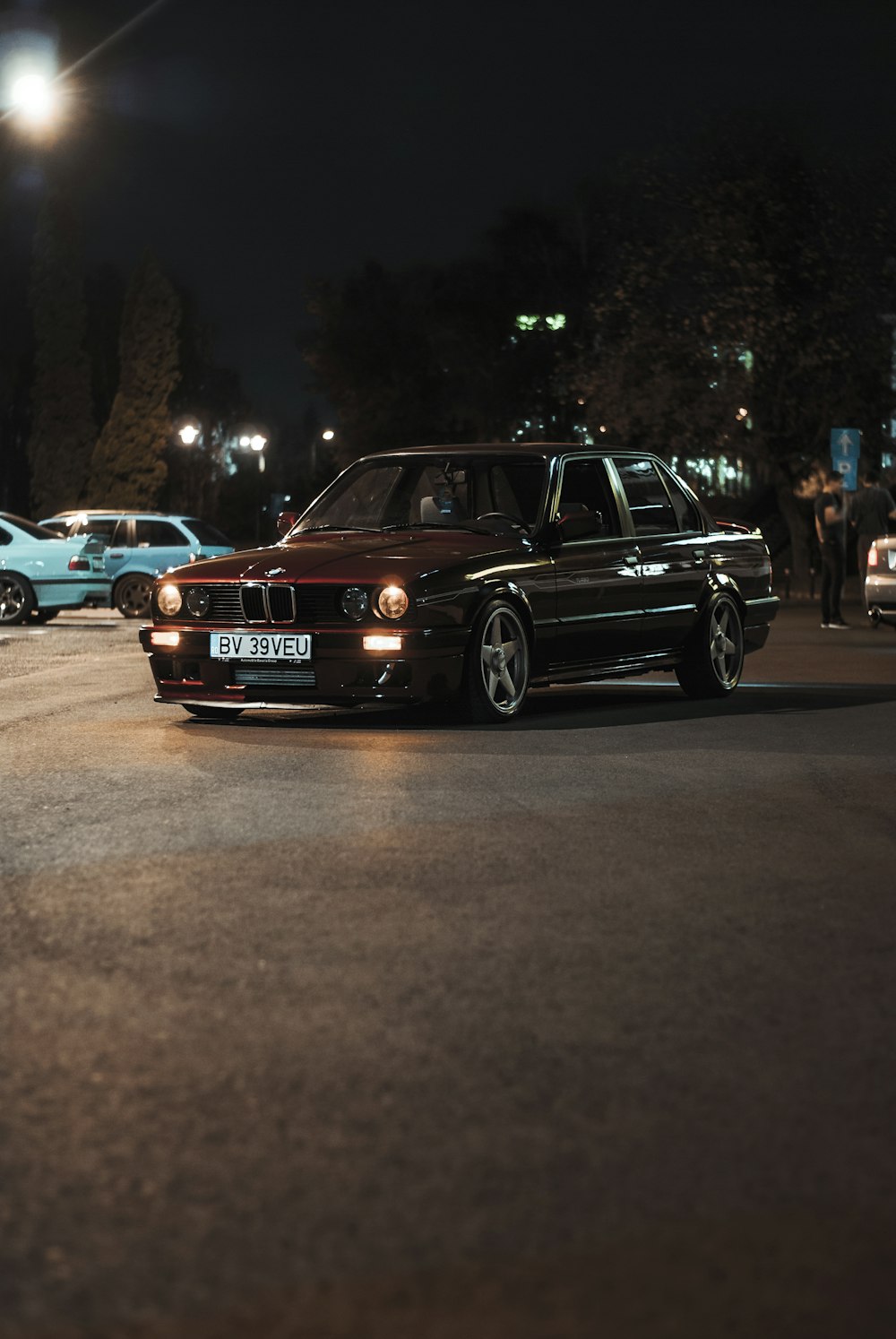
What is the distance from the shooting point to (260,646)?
12.0 metres

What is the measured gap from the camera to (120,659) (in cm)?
1909

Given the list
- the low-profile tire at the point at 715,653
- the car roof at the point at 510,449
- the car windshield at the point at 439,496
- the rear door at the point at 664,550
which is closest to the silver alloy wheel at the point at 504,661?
the car windshield at the point at 439,496

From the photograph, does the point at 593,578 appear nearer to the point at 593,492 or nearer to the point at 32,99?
the point at 593,492

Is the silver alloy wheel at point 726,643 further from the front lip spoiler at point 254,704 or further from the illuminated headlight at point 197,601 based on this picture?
the illuminated headlight at point 197,601

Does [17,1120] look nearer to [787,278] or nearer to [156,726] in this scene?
[156,726]

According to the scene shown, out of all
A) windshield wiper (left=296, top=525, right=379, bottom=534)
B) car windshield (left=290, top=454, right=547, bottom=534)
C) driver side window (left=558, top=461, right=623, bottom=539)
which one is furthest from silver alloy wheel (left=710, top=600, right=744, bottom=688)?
windshield wiper (left=296, top=525, right=379, bottom=534)

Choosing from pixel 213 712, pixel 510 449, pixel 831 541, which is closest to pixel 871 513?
pixel 831 541

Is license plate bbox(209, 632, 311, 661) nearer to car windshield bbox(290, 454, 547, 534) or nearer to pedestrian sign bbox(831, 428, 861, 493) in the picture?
car windshield bbox(290, 454, 547, 534)

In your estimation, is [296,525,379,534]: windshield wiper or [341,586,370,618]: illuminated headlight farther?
[296,525,379,534]: windshield wiper

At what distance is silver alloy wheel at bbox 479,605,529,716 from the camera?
39.9ft

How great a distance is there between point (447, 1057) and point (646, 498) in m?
9.54

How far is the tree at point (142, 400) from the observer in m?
77.9

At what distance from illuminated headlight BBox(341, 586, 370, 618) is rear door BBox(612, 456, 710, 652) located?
98.4 inches

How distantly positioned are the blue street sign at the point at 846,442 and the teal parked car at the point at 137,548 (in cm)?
887
